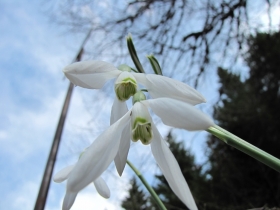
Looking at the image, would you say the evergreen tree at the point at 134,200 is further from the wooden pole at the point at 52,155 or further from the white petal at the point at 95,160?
the white petal at the point at 95,160

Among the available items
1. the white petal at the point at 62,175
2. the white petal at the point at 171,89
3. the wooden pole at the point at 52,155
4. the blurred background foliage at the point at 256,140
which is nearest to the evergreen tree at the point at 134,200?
the wooden pole at the point at 52,155

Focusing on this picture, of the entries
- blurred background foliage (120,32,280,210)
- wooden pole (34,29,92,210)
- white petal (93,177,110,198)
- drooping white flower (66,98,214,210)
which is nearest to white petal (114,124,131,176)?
drooping white flower (66,98,214,210)

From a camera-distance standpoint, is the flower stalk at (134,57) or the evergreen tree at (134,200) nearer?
the flower stalk at (134,57)

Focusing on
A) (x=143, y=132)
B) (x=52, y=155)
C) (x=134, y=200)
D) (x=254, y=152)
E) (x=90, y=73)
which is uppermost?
(x=52, y=155)

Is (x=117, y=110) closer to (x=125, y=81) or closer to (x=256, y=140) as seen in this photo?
(x=125, y=81)

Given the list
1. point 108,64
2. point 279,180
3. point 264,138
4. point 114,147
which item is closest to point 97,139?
point 114,147

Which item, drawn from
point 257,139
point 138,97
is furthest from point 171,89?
point 257,139

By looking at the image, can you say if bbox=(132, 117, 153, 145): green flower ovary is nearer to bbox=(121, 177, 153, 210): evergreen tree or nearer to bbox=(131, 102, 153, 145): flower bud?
bbox=(131, 102, 153, 145): flower bud
